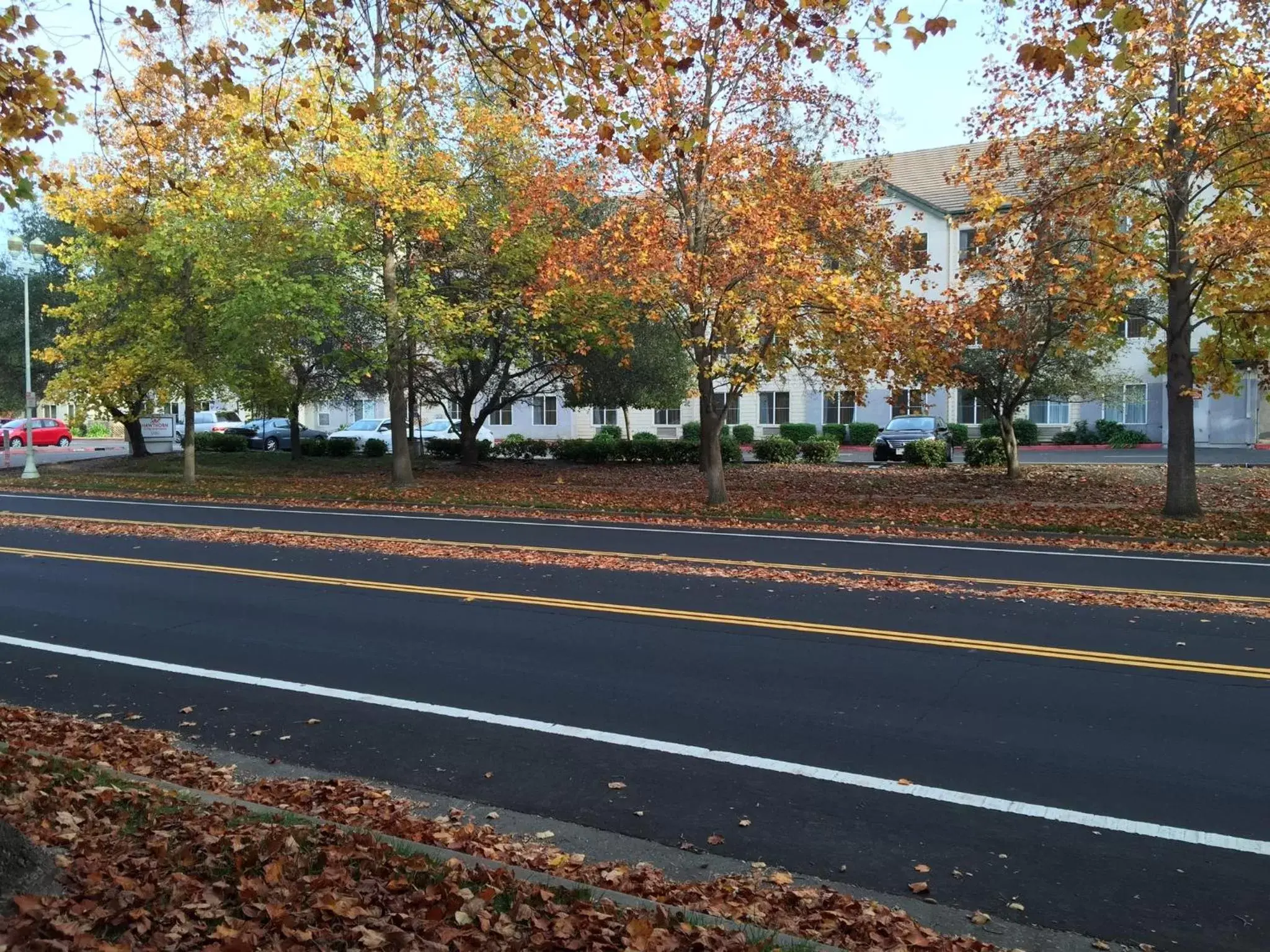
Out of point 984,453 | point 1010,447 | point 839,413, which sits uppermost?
point 839,413

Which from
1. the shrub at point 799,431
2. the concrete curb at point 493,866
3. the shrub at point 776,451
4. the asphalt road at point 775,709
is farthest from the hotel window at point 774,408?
the concrete curb at point 493,866

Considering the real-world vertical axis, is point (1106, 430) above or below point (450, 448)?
above

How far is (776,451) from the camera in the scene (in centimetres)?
3253

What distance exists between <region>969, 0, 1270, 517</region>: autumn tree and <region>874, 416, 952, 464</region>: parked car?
13540 mm

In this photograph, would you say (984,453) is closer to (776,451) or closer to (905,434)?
(905,434)

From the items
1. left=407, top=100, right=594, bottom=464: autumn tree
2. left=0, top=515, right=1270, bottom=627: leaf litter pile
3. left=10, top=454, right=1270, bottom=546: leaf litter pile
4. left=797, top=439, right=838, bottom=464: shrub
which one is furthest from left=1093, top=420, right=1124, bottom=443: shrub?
left=0, top=515, right=1270, bottom=627: leaf litter pile

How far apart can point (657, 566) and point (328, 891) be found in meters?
9.24

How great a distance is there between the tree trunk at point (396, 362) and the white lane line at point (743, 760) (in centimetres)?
1574

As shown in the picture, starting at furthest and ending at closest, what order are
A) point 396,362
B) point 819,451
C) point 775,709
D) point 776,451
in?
point 819,451
point 776,451
point 396,362
point 775,709

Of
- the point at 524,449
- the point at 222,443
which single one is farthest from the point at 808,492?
the point at 222,443

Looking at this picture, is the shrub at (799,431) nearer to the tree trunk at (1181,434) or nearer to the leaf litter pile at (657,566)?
the tree trunk at (1181,434)

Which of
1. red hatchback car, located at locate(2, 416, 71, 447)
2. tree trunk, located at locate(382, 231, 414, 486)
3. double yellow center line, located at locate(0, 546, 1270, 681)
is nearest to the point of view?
double yellow center line, located at locate(0, 546, 1270, 681)

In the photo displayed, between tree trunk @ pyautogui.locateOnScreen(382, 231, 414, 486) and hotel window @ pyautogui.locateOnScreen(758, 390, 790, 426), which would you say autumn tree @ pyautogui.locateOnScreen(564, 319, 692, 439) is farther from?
hotel window @ pyautogui.locateOnScreen(758, 390, 790, 426)

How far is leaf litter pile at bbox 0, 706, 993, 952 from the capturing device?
366 centimetres
